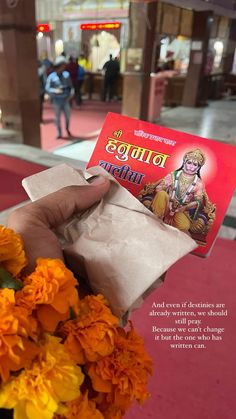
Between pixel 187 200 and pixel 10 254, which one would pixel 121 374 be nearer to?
pixel 10 254

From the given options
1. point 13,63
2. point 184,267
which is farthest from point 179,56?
point 184,267

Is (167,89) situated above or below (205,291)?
above

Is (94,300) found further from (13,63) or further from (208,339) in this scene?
(13,63)

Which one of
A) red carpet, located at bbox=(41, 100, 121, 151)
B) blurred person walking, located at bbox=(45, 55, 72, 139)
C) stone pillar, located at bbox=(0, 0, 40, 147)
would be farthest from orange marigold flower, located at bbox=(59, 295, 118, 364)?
blurred person walking, located at bbox=(45, 55, 72, 139)

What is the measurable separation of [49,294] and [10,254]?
0.09 metres

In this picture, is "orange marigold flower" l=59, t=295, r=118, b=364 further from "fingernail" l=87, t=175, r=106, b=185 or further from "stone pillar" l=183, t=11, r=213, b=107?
"stone pillar" l=183, t=11, r=213, b=107

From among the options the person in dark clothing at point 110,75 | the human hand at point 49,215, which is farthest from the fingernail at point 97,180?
the person in dark clothing at point 110,75

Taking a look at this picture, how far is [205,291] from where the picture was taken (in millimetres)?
1387

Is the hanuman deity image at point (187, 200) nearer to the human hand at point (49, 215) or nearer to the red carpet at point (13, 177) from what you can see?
the human hand at point (49, 215)

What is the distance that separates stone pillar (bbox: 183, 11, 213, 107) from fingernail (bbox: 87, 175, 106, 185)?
6252 millimetres

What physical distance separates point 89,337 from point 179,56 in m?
7.46

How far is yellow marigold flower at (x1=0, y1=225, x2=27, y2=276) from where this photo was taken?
0.39 m

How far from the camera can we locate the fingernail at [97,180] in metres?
0.66

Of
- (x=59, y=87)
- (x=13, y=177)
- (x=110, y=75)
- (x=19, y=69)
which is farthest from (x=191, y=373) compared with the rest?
(x=110, y=75)
